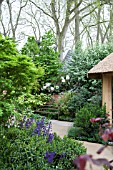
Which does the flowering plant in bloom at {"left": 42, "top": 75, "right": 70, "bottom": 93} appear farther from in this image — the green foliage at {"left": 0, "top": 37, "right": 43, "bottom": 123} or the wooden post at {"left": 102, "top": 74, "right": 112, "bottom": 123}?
the green foliage at {"left": 0, "top": 37, "right": 43, "bottom": 123}

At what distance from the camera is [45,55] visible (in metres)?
10.9

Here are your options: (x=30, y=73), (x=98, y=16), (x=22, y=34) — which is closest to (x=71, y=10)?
(x=98, y=16)

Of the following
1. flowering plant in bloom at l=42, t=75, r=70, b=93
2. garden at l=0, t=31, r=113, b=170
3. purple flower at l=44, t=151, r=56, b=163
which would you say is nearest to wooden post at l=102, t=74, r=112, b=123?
garden at l=0, t=31, r=113, b=170

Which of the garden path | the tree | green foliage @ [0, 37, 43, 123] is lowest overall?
the garden path

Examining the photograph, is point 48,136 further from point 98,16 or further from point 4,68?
point 98,16

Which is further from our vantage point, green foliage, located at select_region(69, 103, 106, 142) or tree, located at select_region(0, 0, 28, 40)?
tree, located at select_region(0, 0, 28, 40)

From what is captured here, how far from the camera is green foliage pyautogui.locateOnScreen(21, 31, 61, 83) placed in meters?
10.6

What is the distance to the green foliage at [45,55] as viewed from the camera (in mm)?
10646

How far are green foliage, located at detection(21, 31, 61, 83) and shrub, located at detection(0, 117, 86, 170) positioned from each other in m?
6.74

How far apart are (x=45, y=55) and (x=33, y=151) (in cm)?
801

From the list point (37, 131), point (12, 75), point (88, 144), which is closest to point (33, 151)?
point (37, 131)

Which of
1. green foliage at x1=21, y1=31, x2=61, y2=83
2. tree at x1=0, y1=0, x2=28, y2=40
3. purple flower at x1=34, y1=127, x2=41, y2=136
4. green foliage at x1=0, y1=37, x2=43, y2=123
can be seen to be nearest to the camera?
green foliage at x1=0, y1=37, x2=43, y2=123

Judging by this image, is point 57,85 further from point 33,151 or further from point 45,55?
point 33,151

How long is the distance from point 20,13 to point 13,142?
1622 centimetres
